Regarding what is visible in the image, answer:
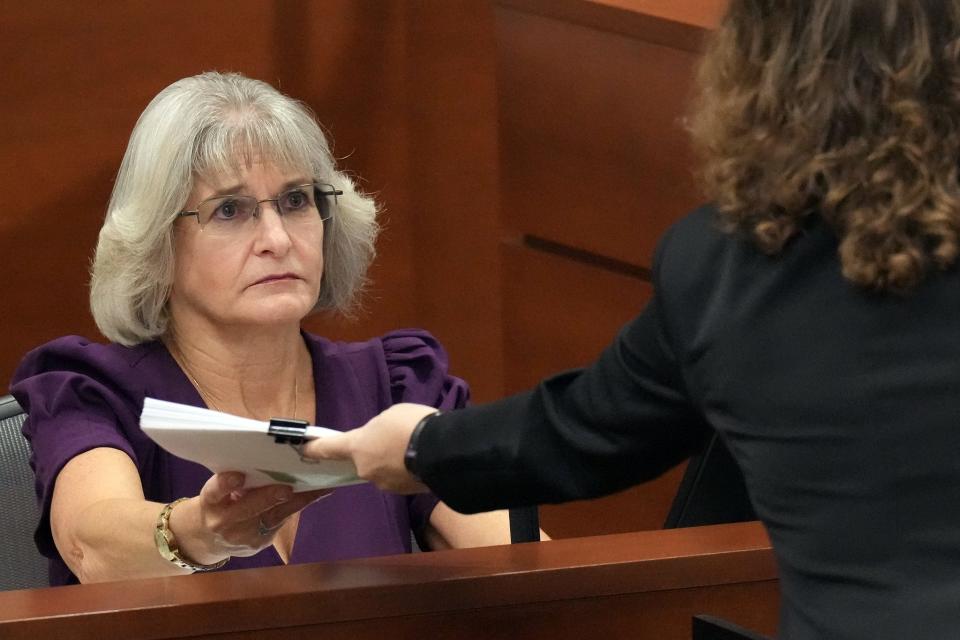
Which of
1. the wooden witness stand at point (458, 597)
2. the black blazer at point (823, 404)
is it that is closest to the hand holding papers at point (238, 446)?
the wooden witness stand at point (458, 597)

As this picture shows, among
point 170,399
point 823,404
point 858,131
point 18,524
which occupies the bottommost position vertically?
point 18,524

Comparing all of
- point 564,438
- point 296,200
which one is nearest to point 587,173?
point 296,200

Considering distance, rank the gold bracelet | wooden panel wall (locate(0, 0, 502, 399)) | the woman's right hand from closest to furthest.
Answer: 1. the woman's right hand
2. the gold bracelet
3. wooden panel wall (locate(0, 0, 502, 399))

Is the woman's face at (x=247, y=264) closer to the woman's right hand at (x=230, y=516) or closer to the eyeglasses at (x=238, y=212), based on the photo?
the eyeglasses at (x=238, y=212)

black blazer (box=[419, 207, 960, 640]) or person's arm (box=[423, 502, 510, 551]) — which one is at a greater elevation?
black blazer (box=[419, 207, 960, 640])

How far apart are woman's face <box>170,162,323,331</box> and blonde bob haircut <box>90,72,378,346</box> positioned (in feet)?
0.07

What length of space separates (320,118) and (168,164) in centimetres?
171

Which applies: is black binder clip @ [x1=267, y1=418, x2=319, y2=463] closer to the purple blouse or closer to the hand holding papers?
the hand holding papers

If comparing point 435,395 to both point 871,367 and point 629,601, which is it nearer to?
point 629,601

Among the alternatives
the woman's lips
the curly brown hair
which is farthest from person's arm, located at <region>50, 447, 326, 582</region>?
the curly brown hair

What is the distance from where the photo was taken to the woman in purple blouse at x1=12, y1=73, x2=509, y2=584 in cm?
217

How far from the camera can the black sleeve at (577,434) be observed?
138cm

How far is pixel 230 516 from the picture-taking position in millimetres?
1748

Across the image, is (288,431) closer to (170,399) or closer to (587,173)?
(170,399)
